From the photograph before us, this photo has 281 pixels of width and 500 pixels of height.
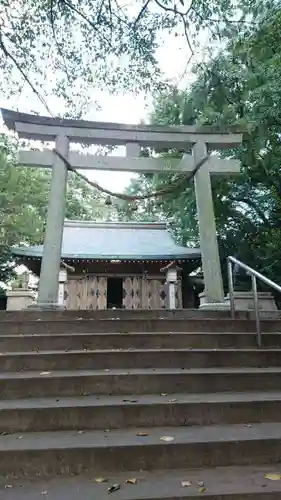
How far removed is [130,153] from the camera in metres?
6.91

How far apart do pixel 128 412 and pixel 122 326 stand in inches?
66.7

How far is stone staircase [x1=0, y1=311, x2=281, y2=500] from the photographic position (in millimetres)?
2199

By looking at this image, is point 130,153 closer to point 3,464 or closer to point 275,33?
point 275,33

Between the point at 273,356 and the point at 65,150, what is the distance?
4.75 m

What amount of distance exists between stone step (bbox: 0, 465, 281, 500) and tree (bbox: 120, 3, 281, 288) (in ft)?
17.4

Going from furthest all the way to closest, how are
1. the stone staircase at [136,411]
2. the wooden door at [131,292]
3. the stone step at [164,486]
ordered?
the wooden door at [131,292] < the stone staircase at [136,411] < the stone step at [164,486]

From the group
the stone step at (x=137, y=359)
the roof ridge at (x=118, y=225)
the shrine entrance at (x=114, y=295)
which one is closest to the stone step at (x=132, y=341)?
the stone step at (x=137, y=359)

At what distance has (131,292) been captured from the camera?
42.4ft

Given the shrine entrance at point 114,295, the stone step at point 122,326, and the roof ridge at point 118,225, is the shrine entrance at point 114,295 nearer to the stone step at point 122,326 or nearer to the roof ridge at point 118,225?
the roof ridge at point 118,225

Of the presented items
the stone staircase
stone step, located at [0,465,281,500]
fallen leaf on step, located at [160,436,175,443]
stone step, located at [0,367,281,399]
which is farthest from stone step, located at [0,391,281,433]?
stone step, located at [0,465,281,500]

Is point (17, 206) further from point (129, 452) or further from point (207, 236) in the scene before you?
point (129, 452)

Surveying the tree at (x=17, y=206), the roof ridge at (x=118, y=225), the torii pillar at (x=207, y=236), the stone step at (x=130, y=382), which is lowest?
the stone step at (x=130, y=382)

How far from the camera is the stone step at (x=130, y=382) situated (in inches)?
125

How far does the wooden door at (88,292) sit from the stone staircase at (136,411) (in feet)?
27.1
